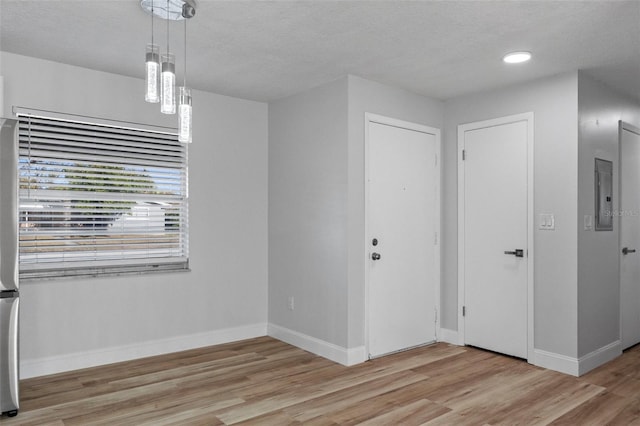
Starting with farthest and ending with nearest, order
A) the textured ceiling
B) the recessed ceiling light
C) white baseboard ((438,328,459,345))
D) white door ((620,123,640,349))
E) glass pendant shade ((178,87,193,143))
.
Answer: white baseboard ((438,328,459,345))
white door ((620,123,640,349))
the recessed ceiling light
the textured ceiling
glass pendant shade ((178,87,193,143))

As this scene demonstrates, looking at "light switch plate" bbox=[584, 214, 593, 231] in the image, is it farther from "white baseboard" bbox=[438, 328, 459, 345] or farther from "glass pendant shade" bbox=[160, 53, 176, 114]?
"glass pendant shade" bbox=[160, 53, 176, 114]

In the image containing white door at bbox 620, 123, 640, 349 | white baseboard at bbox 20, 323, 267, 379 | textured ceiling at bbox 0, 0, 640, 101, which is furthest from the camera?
white door at bbox 620, 123, 640, 349

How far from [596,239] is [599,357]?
38.9 inches

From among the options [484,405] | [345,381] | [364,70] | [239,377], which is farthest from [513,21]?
[239,377]

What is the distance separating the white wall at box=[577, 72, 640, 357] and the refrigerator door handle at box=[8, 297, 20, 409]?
3987 millimetres

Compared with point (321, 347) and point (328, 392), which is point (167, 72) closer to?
point (328, 392)

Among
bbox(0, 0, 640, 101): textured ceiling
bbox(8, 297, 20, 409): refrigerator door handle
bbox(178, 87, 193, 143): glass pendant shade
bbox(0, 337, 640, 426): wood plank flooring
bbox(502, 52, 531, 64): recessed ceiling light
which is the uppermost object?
bbox(0, 0, 640, 101): textured ceiling

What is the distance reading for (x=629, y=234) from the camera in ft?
14.3

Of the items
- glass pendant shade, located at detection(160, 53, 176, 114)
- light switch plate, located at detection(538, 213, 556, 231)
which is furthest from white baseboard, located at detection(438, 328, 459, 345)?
glass pendant shade, located at detection(160, 53, 176, 114)

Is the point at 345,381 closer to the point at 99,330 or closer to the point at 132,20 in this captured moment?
the point at 99,330

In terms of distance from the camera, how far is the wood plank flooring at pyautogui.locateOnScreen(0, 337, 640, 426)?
2834mm

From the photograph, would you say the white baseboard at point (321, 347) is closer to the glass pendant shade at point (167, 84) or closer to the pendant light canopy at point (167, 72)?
the pendant light canopy at point (167, 72)

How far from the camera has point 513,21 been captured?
2744mm

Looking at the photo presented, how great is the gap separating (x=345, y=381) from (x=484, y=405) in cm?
99
